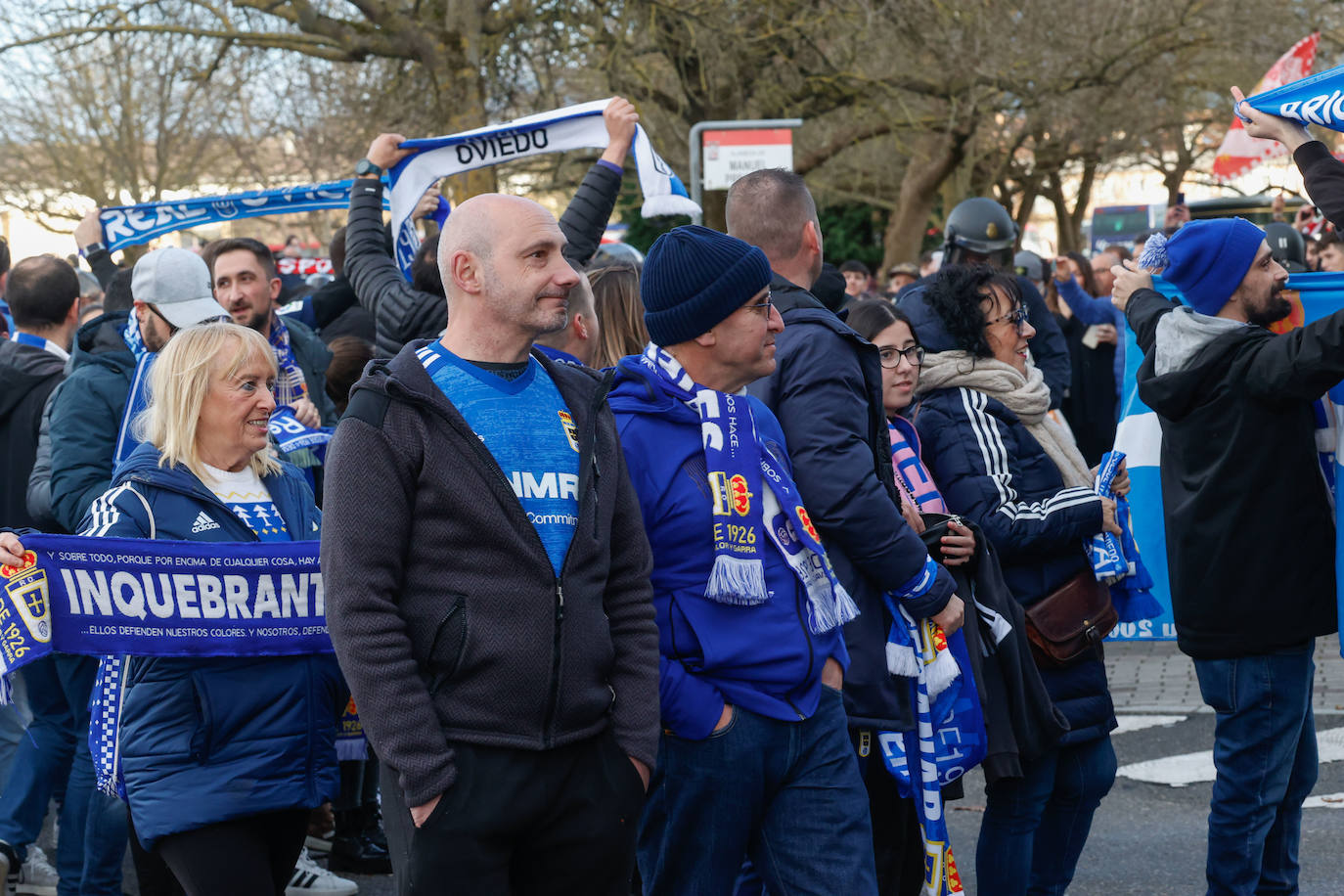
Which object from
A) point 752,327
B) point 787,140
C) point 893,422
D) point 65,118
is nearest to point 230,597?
point 752,327

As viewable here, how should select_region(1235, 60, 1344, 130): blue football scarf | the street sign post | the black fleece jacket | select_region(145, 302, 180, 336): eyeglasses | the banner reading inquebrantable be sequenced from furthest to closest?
the street sign post, select_region(145, 302, 180, 336): eyeglasses, select_region(1235, 60, 1344, 130): blue football scarf, the banner reading inquebrantable, the black fleece jacket

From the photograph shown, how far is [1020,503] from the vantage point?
411 centimetres

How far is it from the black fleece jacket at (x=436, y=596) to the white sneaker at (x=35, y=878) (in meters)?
3.35

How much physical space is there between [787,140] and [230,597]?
7.49 m

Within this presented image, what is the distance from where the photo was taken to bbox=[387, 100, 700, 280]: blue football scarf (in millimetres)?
5891

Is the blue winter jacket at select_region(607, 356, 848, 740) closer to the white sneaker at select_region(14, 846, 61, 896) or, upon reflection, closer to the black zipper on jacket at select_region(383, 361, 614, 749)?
the black zipper on jacket at select_region(383, 361, 614, 749)

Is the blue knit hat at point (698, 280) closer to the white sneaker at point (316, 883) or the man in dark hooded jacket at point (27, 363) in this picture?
the white sneaker at point (316, 883)

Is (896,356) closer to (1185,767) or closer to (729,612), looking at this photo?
(729,612)

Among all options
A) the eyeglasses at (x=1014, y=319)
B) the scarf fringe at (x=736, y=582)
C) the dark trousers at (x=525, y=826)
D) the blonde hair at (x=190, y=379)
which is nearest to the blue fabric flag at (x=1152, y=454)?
the eyeglasses at (x=1014, y=319)

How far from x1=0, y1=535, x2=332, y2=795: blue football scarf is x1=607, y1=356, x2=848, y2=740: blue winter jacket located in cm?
90

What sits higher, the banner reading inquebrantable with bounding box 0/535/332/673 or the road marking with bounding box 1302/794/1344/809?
the banner reading inquebrantable with bounding box 0/535/332/673

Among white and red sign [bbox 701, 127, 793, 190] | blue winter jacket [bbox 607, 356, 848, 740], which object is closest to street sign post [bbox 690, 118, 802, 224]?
white and red sign [bbox 701, 127, 793, 190]

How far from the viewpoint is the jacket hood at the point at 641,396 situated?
3217 mm

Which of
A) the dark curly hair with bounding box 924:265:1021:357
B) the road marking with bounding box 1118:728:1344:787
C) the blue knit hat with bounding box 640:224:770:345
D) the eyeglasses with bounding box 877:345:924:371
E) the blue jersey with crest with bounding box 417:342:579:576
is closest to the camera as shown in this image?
the blue jersey with crest with bounding box 417:342:579:576
